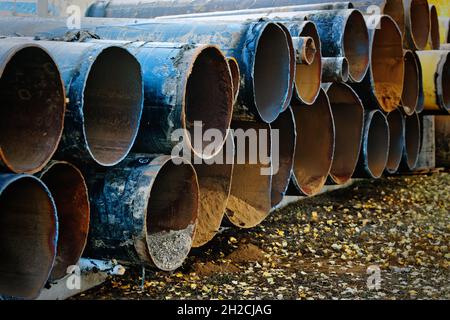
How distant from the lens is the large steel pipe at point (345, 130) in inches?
200

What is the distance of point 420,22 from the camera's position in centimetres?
649

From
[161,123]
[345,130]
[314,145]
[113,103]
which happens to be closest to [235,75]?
[161,123]

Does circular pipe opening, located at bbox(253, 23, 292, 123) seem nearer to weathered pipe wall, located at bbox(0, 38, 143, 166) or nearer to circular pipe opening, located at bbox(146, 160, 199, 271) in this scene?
circular pipe opening, located at bbox(146, 160, 199, 271)

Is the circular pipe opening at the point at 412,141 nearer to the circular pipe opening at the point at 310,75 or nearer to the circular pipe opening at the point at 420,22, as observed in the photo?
the circular pipe opening at the point at 420,22

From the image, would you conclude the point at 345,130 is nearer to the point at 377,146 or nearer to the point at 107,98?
the point at 377,146

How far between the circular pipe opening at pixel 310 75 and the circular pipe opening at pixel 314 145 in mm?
329

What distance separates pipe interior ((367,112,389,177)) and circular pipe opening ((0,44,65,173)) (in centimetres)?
368

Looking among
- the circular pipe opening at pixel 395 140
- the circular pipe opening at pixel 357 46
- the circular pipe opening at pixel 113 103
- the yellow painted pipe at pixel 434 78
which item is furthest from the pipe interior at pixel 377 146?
the circular pipe opening at pixel 113 103

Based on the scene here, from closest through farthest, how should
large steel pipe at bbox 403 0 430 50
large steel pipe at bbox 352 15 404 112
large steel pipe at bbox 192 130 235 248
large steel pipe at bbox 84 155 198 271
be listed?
large steel pipe at bbox 84 155 198 271 < large steel pipe at bbox 192 130 235 248 < large steel pipe at bbox 352 15 404 112 < large steel pipe at bbox 403 0 430 50

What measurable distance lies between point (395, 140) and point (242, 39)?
335cm

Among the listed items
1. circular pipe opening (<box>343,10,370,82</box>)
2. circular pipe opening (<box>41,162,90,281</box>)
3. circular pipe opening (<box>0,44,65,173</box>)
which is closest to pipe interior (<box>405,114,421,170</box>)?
circular pipe opening (<box>343,10,370,82</box>)

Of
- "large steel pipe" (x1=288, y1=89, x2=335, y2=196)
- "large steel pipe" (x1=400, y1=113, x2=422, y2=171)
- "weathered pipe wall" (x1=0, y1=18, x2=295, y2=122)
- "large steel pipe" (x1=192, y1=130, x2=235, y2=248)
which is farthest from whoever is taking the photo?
"large steel pipe" (x1=400, y1=113, x2=422, y2=171)

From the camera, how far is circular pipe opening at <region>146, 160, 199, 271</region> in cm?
306
